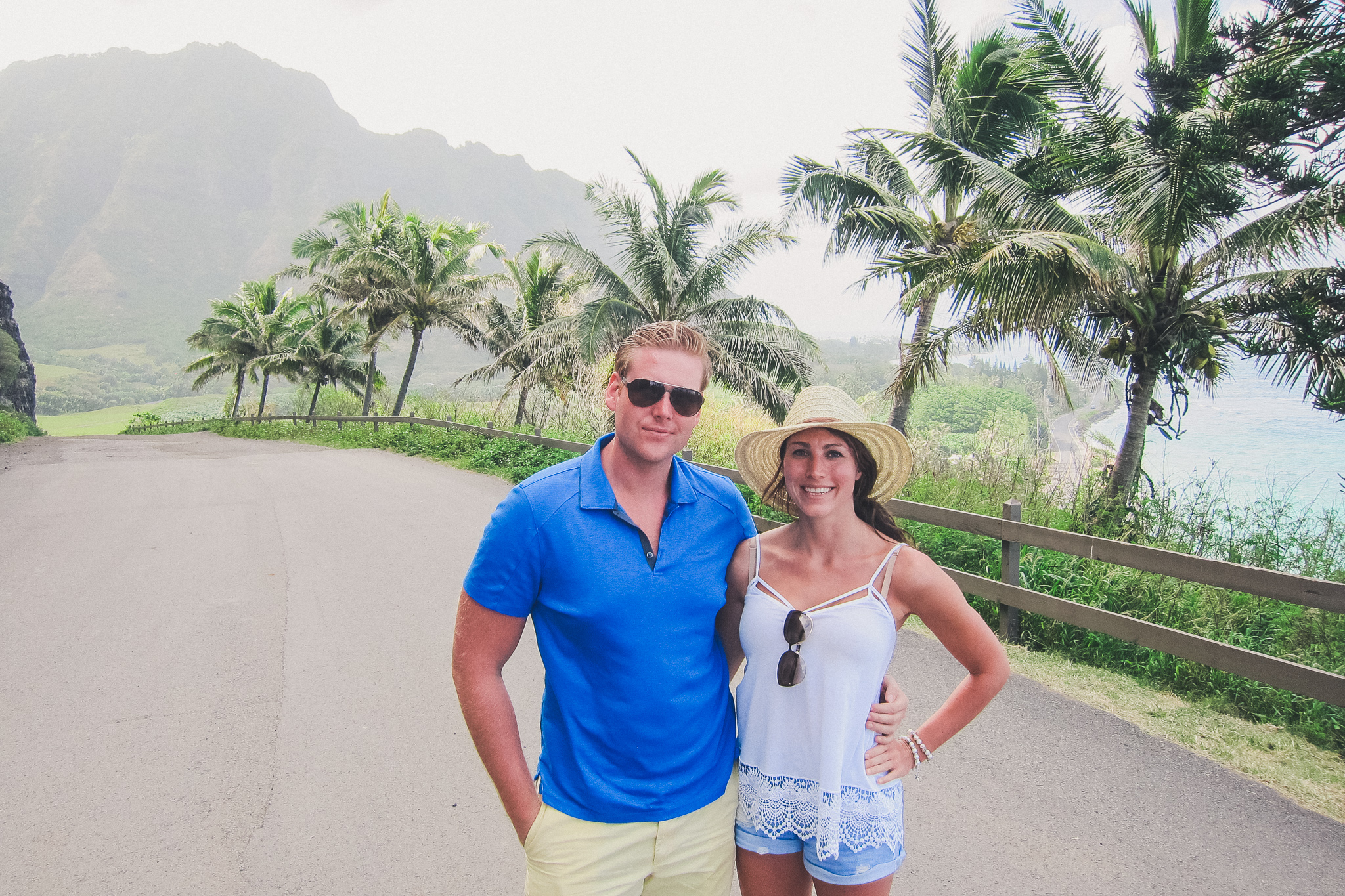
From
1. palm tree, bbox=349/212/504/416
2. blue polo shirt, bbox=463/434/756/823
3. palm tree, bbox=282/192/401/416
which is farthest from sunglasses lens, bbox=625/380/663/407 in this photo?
palm tree, bbox=282/192/401/416

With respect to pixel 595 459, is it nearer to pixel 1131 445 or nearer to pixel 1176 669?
pixel 1176 669

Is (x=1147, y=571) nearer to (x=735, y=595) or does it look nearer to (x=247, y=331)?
(x=735, y=595)

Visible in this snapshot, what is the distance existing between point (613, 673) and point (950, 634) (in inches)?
33.7

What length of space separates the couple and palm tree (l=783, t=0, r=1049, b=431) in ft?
37.9

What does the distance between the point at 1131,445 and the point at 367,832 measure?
9102 millimetres

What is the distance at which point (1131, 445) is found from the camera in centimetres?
889

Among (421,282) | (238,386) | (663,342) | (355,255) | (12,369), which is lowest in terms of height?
(12,369)

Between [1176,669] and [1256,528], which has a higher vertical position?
[1256,528]

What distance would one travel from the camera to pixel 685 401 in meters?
1.84

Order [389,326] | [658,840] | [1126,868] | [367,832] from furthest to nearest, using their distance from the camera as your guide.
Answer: [389,326], [367,832], [1126,868], [658,840]

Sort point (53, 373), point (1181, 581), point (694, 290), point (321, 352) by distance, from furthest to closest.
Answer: point (53, 373), point (321, 352), point (694, 290), point (1181, 581)

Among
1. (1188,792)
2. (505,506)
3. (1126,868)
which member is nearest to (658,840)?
(505,506)

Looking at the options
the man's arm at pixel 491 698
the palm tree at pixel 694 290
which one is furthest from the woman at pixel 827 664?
the palm tree at pixel 694 290

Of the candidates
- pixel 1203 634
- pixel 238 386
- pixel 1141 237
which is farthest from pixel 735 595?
pixel 238 386
